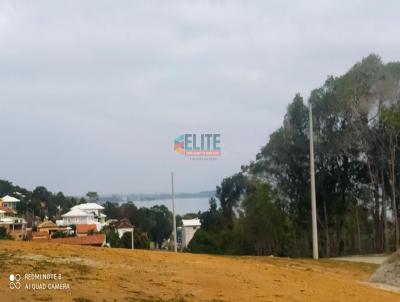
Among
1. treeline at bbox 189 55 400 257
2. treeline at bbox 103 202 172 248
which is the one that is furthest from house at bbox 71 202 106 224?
treeline at bbox 189 55 400 257

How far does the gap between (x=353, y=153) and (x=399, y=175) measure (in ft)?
9.48

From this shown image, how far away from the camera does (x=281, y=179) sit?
33.0m

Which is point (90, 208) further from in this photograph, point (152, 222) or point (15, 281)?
point (15, 281)

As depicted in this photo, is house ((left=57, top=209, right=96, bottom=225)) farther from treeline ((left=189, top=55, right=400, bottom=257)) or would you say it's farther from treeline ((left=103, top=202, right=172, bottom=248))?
treeline ((left=189, top=55, right=400, bottom=257))

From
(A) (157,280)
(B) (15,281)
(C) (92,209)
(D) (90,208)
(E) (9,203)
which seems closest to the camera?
(B) (15,281)

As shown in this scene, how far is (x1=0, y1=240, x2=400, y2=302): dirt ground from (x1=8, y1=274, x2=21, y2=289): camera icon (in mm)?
42

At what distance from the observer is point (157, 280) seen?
9.55 meters

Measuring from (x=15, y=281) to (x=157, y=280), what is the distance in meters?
2.99

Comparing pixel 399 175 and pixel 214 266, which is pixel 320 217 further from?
pixel 214 266

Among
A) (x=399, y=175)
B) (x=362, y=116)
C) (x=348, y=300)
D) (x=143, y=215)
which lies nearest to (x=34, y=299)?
(x=348, y=300)

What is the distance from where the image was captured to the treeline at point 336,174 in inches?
1073

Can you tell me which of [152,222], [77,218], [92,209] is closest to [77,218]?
[77,218]

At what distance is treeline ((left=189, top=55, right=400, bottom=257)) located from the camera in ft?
89.4

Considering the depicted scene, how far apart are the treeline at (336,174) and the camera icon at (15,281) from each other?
22012 mm
